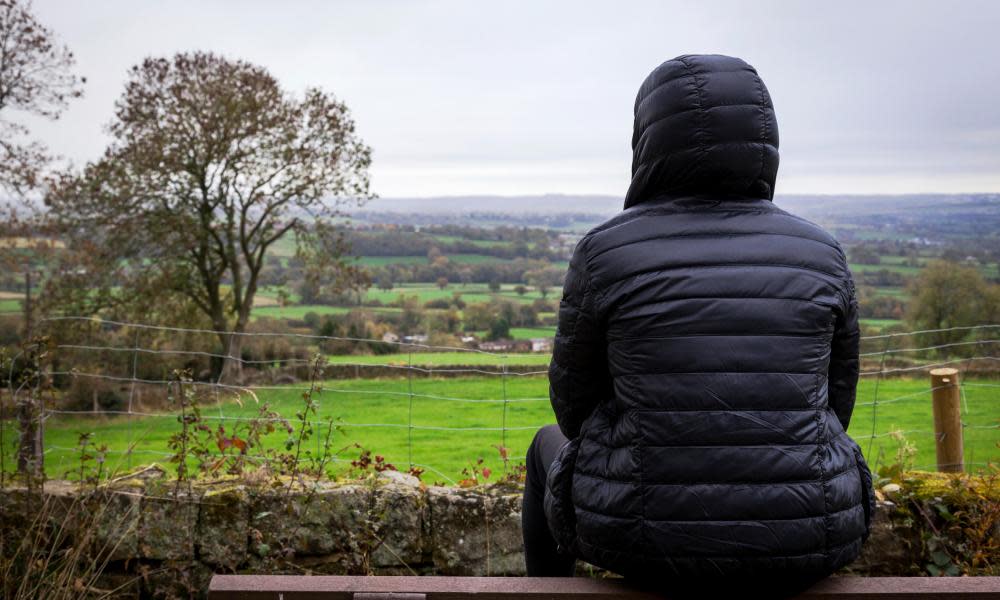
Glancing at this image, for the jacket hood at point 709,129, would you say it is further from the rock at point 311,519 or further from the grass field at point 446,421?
the grass field at point 446,421

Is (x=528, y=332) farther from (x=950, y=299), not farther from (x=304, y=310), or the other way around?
(x=950, y=299)

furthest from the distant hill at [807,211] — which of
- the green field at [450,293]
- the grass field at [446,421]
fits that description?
the grass field at [446,421]

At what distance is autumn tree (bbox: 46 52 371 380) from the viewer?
1753cm

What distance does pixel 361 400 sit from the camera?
34.2 feet

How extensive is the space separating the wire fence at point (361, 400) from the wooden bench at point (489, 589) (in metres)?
1.74

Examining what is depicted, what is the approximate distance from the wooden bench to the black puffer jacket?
10 centimetres

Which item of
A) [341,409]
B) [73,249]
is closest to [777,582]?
[341,409]

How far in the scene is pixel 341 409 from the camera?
10.1 m

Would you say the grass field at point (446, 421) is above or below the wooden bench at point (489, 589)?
below

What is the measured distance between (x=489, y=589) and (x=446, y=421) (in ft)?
28.5

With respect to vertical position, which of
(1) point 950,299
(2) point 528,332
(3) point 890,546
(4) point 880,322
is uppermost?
(3) point 890,546

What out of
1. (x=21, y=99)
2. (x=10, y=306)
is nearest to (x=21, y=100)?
(x=21, y=99)

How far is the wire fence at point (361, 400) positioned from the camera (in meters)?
5.21

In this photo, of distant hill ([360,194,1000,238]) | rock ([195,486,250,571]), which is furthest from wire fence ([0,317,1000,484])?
distant hill ([360,194,1000,238])
